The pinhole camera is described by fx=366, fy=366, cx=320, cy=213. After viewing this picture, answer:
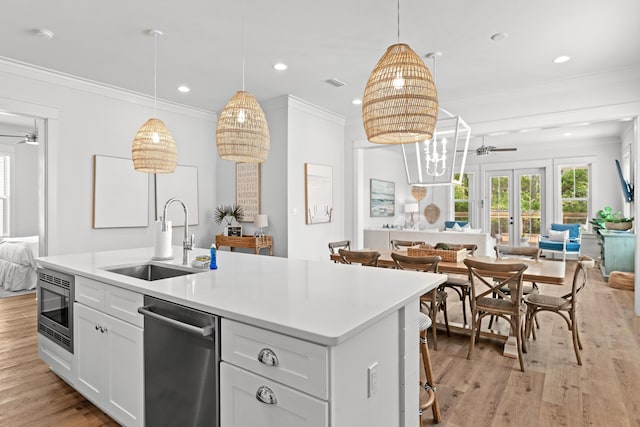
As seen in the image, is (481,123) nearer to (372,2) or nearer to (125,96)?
(372,2)

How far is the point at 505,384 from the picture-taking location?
2.55 metres

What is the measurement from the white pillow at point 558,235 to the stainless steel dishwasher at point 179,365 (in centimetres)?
816

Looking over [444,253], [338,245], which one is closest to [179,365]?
[444,253]

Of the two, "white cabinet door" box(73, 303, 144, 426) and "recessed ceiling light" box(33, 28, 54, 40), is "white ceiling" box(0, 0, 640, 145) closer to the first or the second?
"recessed ceiling light" box(33, 28, 54, 40)

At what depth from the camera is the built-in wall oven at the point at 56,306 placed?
2.33 meters

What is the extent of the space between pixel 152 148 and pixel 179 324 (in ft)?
6.54

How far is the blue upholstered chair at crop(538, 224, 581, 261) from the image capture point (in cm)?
760

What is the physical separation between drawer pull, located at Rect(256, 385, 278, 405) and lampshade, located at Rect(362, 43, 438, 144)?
135 centimetres

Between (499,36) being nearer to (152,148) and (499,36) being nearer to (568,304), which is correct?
(568,304)

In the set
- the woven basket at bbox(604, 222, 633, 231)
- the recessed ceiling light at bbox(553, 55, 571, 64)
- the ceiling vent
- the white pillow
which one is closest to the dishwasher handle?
the ceiling vent

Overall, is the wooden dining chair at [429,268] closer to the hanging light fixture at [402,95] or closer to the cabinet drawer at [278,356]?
the hanging light fixture at [402,95]

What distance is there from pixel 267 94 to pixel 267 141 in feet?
9.36

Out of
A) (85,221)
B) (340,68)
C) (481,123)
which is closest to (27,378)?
(85,221)

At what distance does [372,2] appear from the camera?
9.23ft
